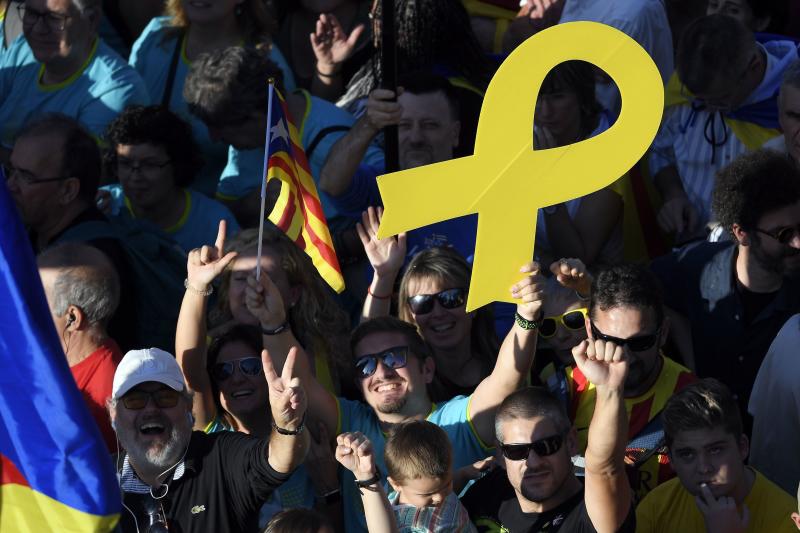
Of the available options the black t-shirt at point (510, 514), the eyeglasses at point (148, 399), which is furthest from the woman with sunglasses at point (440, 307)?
the eyeglasses at point (148, 399)

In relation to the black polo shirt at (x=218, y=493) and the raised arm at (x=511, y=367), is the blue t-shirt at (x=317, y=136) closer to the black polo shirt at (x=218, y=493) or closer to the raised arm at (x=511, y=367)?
the raised arm at (x=511, y=367)

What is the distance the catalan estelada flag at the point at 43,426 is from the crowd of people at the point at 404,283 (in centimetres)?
84

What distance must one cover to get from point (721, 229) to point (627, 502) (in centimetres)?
204

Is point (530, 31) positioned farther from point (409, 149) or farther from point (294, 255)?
point (294, 255)

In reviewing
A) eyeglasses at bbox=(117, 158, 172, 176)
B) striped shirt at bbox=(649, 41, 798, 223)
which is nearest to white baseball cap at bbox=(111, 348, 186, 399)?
eyeglasses at bbox=(117, 158, 172, 176)

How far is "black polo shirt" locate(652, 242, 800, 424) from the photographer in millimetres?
6078

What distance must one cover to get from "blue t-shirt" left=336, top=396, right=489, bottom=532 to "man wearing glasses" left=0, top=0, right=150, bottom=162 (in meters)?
2.34

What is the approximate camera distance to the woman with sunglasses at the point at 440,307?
6074 millimetres

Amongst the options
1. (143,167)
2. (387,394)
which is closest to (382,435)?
(387,394)

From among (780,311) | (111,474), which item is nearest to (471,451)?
(780,311)

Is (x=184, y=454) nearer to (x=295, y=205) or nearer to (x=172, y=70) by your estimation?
(x=295, y=205)

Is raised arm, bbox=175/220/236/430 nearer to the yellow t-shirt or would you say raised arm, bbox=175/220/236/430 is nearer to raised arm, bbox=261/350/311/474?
raised arm, bbox=261/350/311/474

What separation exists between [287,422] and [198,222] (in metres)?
2.09

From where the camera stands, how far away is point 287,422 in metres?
5.17
